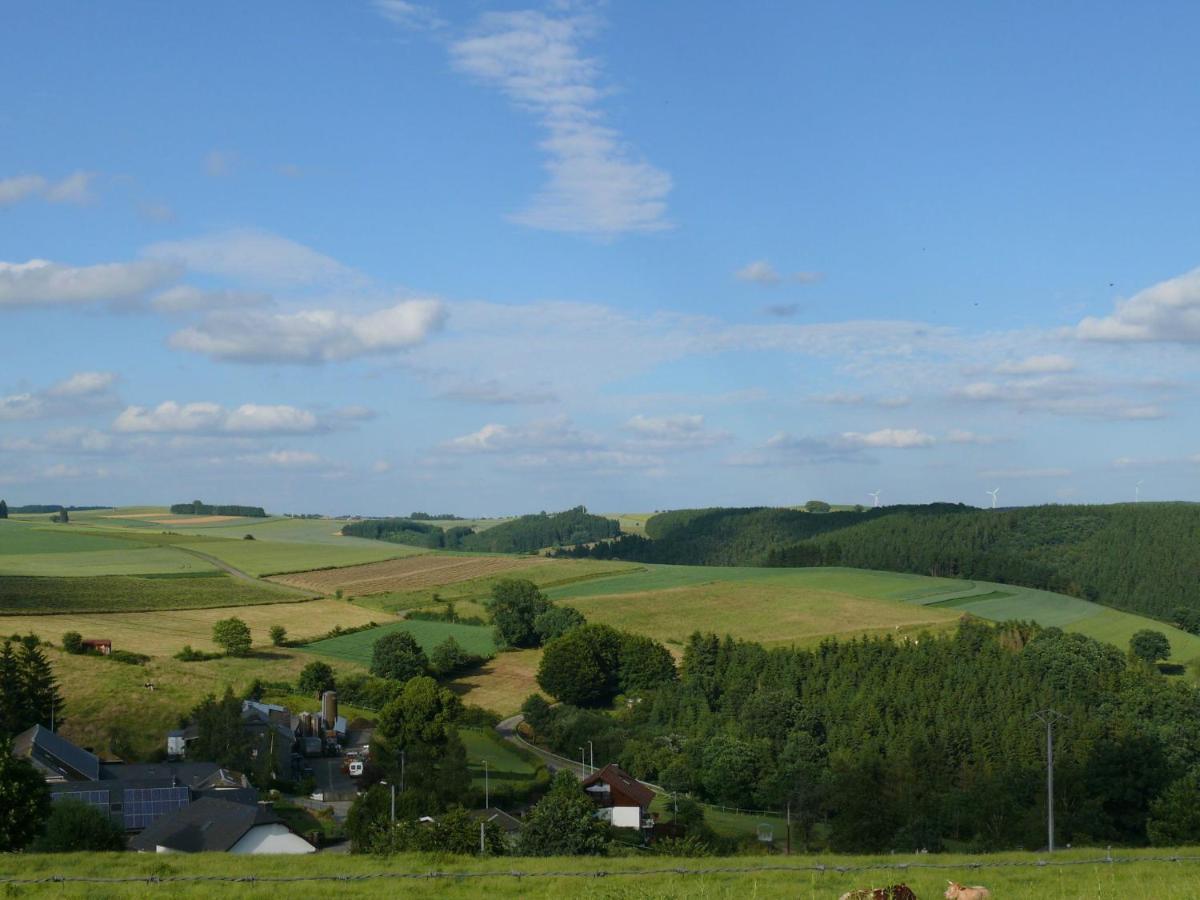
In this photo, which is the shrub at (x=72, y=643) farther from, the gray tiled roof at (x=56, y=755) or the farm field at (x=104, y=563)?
the farm field at (x=104, y=563)

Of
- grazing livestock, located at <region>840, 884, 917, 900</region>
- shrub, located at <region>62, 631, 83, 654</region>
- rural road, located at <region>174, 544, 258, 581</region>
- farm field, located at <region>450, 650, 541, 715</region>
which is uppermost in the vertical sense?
grazing livestock, located at <region>840, 884, 917, 900</region>

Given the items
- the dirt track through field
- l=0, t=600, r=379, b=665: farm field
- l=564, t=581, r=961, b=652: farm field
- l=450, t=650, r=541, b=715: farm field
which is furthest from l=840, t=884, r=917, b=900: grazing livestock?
the dirt track through field

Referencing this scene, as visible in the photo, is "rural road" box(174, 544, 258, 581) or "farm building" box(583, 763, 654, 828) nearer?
"farm building" box(583, 763, 654, 828)

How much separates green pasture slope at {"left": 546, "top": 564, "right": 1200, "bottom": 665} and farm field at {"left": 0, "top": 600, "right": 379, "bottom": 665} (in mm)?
29050

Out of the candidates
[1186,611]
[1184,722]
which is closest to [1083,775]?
[1184,722]

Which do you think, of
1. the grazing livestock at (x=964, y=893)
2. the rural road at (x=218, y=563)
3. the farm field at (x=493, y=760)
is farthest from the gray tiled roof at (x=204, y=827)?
the rural road at (x=218, y=563)

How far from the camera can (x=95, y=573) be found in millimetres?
137625

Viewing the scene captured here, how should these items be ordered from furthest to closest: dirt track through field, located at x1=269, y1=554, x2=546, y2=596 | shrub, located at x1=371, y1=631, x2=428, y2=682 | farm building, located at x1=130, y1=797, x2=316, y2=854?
dirt track through field, located at x1=269, y1=554, x2=546, y2=596 < shrub, located at x1=371, y1=631, x2=428, y2=682 < farm building, located at x1=130, y1=797, x2=316, y2=854

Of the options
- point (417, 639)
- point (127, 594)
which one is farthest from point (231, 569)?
point (417, 639)

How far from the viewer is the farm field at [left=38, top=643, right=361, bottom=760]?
77.4 meters

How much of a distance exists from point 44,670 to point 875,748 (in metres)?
56.2

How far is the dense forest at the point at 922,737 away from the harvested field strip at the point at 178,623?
112ft

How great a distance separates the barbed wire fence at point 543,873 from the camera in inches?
Answer: 812

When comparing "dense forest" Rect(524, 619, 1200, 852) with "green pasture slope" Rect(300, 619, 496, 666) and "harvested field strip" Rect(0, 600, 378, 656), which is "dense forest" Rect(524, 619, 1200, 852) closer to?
"green pasture slope" Rect(300, 619, 496, 666)
